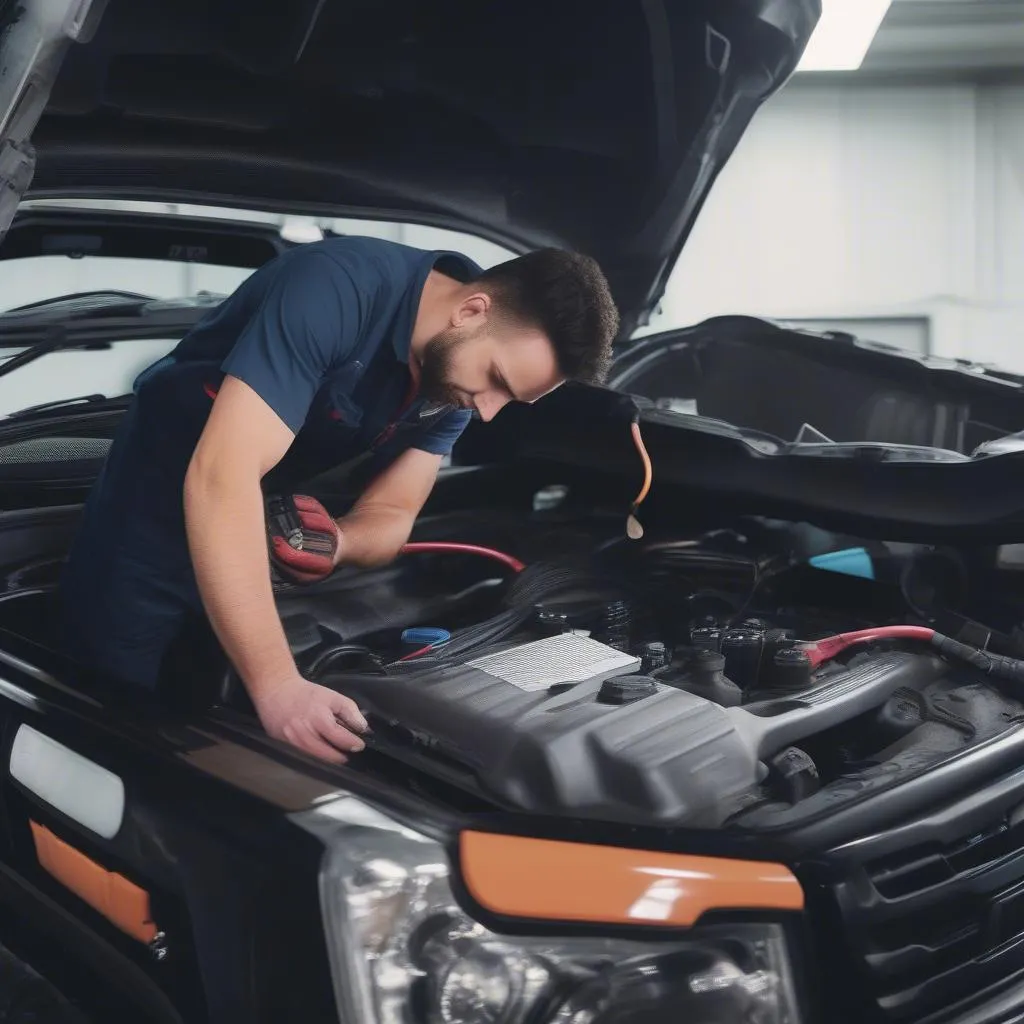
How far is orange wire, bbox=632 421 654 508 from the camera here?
1465 mm

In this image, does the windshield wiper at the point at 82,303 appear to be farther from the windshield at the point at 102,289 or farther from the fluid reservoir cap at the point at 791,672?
the fluid reservoir cap at the point at 791,672

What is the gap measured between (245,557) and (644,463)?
66cm

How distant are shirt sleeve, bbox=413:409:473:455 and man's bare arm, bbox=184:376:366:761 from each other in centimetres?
41

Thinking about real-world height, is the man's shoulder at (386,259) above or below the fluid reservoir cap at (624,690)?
above

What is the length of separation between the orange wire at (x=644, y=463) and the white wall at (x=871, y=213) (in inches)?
168

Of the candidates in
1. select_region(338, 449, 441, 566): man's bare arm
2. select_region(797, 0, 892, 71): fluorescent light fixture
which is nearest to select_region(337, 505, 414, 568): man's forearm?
select_region(338, 449, 441, 566): man's bare arm

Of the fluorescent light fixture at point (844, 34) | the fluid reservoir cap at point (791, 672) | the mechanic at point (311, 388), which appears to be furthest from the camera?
the fluorescent light fixture at point (844, 34)

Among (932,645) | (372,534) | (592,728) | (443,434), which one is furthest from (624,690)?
(443,434)

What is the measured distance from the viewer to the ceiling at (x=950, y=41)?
5066mm

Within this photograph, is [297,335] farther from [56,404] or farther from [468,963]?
[468,963]

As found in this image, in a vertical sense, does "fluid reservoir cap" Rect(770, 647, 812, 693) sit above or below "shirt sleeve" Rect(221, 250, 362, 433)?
below

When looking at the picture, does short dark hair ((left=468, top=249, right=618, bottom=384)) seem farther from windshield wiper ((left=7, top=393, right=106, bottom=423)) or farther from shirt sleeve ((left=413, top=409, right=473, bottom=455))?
windshield wiper ((left=7, top=393, right=106, bottom=423))

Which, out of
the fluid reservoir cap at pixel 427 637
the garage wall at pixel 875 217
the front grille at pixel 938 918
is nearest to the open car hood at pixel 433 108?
the fluid reservoir cap at pixel 427 637

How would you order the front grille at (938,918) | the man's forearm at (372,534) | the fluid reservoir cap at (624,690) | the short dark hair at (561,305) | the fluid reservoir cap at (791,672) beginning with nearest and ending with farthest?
the front grille at (938,918) → the fluid reservoir cap at (624,690) → the fluid reservoir cap at (791,672) → the short dark hair at (561,305) → the man's forearm at (372,534)
